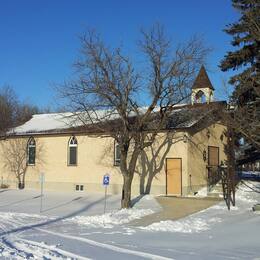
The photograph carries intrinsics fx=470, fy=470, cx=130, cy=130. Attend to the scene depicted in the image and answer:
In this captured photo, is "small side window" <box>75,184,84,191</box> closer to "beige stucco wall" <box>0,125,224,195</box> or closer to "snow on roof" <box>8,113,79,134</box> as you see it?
"beige stucco wall" <box>0,125,224,195</box>

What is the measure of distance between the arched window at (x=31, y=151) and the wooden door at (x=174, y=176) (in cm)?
1122

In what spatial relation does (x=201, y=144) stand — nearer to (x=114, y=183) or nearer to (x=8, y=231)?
(x=114, y=183)

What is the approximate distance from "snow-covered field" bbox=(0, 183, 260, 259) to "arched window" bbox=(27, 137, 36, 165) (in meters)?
8.00

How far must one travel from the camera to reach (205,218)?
19.6 meters

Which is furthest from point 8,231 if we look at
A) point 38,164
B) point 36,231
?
point 38,164

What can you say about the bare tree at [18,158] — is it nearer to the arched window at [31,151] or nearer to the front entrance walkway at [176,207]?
the arched window at [31,151]

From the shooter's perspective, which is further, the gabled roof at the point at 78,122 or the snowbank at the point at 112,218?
the gabled roof at the point at 78,122

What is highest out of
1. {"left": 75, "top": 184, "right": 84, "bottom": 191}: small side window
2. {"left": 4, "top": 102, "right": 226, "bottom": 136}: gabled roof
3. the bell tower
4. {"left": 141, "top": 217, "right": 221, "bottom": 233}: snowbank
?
the bell tower

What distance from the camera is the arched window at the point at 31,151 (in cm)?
3450

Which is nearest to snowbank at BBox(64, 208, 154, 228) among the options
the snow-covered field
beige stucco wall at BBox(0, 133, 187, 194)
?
the snow-covered field

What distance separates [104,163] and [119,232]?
1464 centimetres

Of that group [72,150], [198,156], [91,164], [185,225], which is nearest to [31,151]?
[72,150]

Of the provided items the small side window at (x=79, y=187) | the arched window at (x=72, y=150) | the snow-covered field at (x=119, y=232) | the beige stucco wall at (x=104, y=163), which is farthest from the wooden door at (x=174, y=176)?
the arched window at (x=72, y=150)

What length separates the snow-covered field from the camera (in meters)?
11.7
